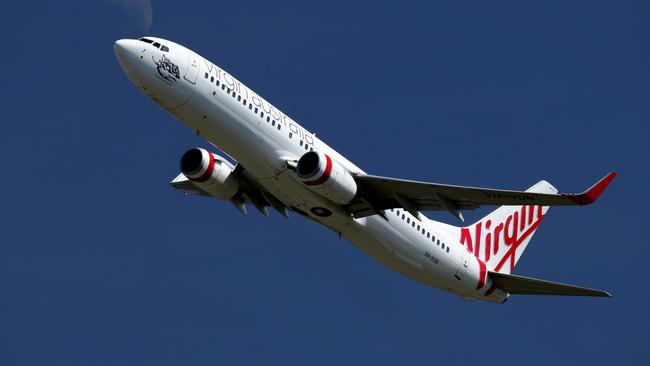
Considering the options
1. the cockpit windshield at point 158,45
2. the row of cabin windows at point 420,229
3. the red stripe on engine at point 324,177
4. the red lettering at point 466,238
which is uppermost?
the red lettering at point 466,238

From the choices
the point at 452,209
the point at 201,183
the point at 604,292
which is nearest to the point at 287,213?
the point at 201,183

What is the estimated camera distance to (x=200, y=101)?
137 ft

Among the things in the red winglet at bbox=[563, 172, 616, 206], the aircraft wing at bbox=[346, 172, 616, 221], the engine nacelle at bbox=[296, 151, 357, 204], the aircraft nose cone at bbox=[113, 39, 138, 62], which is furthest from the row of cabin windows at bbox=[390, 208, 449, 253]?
the aircraft nose cone at bbox=[113, 39, 138, 62]

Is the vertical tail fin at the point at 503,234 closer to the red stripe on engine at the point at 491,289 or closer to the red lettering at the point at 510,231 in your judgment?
the red lettering at the point at 510,231

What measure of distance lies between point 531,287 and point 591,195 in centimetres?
1205

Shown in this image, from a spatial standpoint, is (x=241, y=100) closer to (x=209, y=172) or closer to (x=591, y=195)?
(x=209, y=172)

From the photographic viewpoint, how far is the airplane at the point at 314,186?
4166 centimetres

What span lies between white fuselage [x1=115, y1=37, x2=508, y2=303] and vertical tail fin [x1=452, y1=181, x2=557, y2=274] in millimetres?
6198

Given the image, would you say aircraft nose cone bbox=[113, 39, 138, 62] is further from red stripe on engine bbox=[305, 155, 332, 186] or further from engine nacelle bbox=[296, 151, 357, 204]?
red stripe on engine bbox=[305, 155, 332, 186]

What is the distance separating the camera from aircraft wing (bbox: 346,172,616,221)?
42438mm

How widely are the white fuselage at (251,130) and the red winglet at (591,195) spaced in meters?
9.76

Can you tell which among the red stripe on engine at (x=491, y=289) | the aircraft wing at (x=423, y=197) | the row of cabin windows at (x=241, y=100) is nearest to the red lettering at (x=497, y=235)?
the red stripe on engine at (x=491, y=289)

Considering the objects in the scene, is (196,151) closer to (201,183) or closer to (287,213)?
(201,183)

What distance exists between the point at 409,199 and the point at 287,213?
20.1 ft
